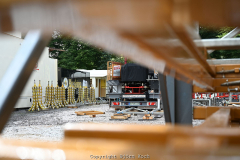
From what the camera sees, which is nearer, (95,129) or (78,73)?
(95,129)

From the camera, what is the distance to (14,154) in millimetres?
496

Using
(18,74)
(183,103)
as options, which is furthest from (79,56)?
(18,74)

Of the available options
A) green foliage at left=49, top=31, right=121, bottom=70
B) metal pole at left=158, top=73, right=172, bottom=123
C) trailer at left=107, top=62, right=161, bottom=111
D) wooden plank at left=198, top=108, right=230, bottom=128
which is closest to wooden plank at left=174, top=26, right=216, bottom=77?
wooden plank at left=198, top=108, right=230, bottom=128

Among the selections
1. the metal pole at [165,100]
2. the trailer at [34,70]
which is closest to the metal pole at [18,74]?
the metal pole at [165,100]

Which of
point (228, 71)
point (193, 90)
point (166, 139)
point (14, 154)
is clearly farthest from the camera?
point (193, 90)

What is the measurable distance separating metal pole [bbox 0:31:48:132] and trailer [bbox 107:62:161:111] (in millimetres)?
10995

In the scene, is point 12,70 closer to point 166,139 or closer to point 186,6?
point 166,139

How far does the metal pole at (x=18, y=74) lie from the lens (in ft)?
3.67

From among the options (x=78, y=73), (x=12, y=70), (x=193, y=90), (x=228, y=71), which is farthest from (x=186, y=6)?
(x=78, y=73)

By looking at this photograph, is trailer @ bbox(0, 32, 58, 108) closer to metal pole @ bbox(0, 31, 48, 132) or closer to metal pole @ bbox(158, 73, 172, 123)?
metal pole @ bbox(158, 73, 172, 123)

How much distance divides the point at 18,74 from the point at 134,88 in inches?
482

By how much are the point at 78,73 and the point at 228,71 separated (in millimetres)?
20155

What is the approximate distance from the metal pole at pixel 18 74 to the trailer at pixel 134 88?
1099 cm

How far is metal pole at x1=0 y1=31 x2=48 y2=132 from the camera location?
3.67ft
